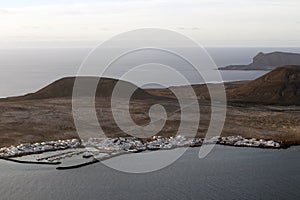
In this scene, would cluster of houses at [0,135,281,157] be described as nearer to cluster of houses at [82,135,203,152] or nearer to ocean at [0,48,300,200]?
cluster of houses at [82,135,203,152]

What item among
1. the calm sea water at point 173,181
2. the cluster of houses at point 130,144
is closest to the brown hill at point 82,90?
the cluster of houses at point 130,144

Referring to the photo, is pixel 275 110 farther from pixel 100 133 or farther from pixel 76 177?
pixel 76 177

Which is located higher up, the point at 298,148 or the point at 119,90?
the point at 119,90

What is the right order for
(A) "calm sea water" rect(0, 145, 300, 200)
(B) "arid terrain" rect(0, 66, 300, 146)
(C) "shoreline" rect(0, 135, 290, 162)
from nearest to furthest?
1. (A) "calm sea water" rect(0, 145, 300, 200)
2. (C) "shoreline" rect(0, 135, 290, 162)
3. (B) "arid terrain" rect(0, 66, 300, 146)

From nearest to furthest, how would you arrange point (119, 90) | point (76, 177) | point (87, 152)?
point (76, 177)
point (87, 152)
point (119, 90)

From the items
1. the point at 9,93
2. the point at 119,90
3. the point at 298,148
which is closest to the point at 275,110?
the point at 298,148

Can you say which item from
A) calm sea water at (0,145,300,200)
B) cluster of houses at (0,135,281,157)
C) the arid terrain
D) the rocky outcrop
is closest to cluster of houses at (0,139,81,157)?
cluster of houses at (0,135,281,157)

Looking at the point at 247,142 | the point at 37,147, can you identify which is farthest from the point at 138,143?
the point at 247,142

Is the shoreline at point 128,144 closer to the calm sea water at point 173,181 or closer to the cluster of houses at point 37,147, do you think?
the cluster of houses at point 37,147
